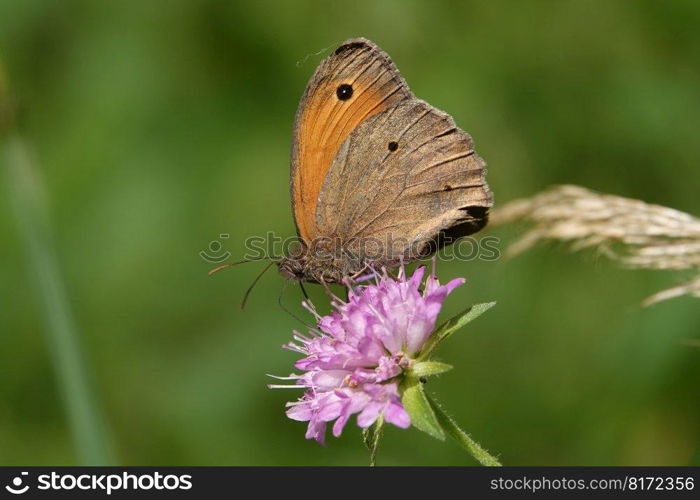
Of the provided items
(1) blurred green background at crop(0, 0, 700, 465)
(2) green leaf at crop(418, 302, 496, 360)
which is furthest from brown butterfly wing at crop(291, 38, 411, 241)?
(1) blurred green background at crop(0, 0, 700, 465)

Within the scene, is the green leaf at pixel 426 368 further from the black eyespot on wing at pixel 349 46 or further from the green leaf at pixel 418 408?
the black eyespot on wing at pixel 349 46

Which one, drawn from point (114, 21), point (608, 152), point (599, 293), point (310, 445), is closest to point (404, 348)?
point (310, 445)

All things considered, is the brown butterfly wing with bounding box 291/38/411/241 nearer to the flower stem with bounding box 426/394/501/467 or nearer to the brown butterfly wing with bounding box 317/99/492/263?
the brown butterfly wing with bounding box 317/99/492/263

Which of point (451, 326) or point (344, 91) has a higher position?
point (344, 91)

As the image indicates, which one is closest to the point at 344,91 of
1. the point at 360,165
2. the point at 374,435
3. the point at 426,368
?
the point at 360,165

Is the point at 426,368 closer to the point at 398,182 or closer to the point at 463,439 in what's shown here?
the point at 463,439

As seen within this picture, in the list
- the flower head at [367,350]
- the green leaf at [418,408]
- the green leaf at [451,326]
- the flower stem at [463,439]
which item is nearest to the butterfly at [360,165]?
the flower head at [367,350]
